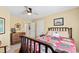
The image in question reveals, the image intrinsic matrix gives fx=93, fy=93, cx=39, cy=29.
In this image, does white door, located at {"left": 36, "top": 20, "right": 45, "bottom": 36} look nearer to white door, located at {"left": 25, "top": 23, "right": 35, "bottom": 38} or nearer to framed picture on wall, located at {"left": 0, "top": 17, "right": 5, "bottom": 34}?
white door, located at {"left": 25, "top": 23, "right": 35, "bottom": 38}

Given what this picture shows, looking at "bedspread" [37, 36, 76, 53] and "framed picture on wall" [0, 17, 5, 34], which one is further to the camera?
"framed picture on wall" [0, 17, 5, 34]

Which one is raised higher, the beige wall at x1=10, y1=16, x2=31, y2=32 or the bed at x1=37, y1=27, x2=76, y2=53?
the beige wall at x1=10, y1=16, x2=31, y2=32

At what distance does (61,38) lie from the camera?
1.85m

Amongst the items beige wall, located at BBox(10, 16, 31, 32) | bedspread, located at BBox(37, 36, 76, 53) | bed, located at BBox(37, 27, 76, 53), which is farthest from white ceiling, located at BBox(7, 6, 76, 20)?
bedspread, located at BBox(37, 36, 76, 53)

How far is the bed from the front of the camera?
1.63m

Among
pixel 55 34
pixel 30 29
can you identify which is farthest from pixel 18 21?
pixel 55 34

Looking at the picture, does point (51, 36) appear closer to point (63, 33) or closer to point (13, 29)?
point (63, 33)

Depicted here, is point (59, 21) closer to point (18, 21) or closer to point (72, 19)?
point (72, 19)

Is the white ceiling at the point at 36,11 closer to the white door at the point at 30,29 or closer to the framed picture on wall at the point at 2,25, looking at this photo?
the white door at the point at 30,29

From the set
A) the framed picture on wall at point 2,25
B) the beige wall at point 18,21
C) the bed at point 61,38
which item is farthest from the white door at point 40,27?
the framed picture on wall at point 2,25

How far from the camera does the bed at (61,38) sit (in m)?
1.63
